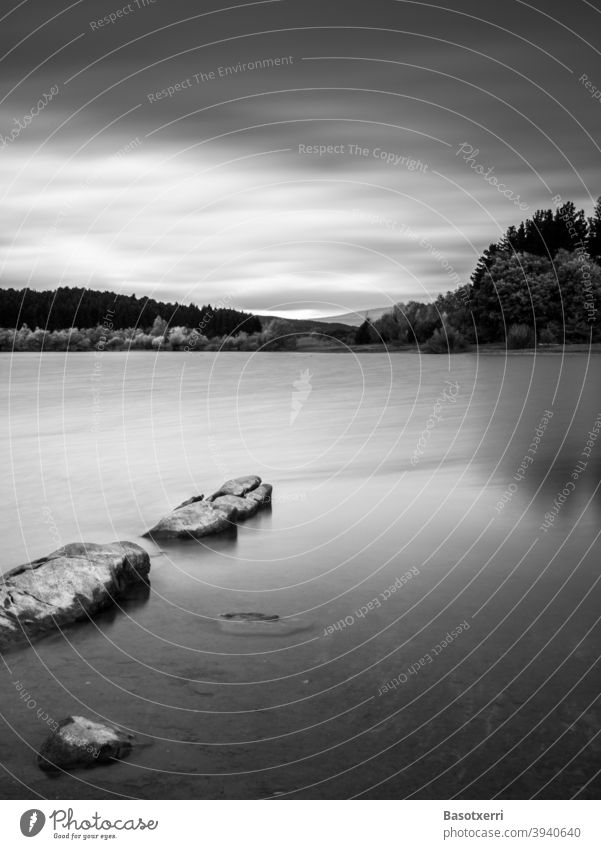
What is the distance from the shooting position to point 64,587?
27.8ft

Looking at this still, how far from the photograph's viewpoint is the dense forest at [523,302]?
71.8m

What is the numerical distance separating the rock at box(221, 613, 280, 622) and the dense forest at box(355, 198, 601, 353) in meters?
60.4

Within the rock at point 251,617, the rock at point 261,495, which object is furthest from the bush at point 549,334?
the rock at point 251,617

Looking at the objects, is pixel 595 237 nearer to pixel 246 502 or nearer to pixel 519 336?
pixel 519 336

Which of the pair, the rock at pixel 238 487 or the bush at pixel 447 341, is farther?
the bush at pixel 447 341

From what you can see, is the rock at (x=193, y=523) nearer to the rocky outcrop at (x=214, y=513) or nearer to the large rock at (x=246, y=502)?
the rocky outcrop at (x=214, y=513)

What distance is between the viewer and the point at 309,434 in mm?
24766

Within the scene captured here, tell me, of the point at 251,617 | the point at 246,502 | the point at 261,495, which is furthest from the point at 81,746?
the point at 261,495

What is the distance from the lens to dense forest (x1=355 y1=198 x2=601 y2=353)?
7181 cm

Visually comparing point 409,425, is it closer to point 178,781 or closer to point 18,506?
point 18,506

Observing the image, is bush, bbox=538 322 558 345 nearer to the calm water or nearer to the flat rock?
the calm water

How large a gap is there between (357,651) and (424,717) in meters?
1.32

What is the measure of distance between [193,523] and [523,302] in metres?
65.4

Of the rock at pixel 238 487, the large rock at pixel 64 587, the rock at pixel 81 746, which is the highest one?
the rock at pixel 238 487
